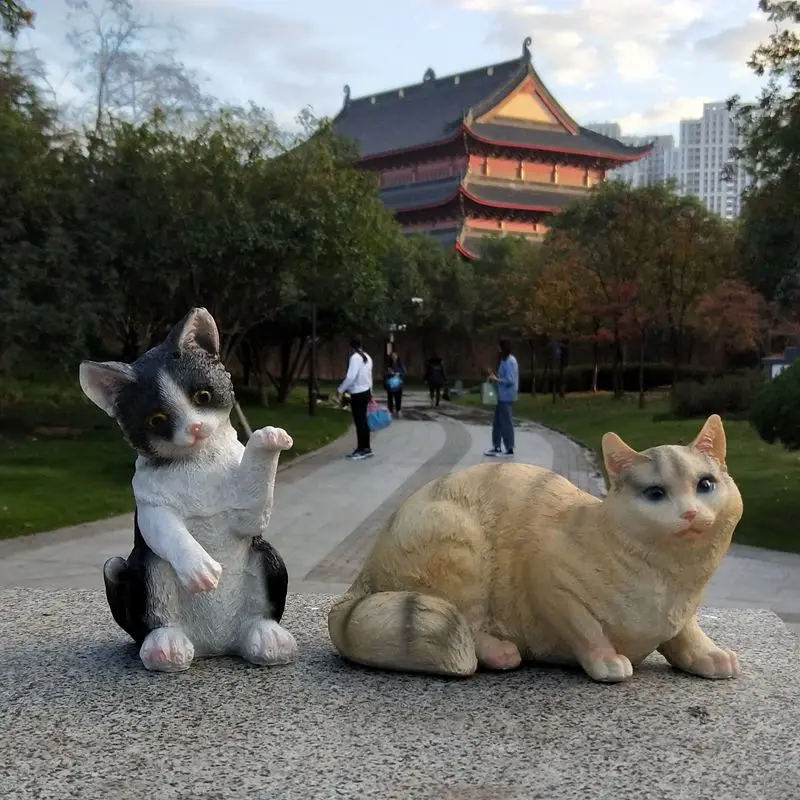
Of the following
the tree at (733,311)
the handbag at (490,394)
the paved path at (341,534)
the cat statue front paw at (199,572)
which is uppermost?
the tree at (733,311)

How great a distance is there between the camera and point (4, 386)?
649 inches

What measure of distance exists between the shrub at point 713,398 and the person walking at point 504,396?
686 centimetres

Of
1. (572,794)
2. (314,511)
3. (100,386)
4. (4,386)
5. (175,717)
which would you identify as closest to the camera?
(572,794)

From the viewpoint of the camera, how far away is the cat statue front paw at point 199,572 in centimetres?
307

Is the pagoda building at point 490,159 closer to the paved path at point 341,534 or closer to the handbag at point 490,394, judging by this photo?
the paved path at point 341,534

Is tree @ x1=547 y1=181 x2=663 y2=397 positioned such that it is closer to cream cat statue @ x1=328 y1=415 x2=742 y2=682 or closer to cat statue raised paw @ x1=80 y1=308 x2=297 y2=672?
cream cat statue @ x1=328 y1=415 x2=742 y2=682

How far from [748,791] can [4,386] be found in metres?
16.2

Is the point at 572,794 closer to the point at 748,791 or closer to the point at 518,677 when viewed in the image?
the point at 748,791

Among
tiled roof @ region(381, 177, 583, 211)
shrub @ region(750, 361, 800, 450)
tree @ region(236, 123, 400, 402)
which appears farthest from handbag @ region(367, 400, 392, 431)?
tiled roof @ region(381, 177, 583, 211)

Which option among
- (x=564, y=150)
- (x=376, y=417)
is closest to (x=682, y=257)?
(x=376, y=417)

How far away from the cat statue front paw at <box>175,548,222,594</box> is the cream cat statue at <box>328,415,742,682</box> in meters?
0.59

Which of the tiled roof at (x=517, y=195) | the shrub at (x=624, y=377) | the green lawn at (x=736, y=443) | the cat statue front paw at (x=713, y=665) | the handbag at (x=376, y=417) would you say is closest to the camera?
the cat statue front paw at (x=713, y=665)

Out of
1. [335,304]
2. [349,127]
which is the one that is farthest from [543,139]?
[335,304]

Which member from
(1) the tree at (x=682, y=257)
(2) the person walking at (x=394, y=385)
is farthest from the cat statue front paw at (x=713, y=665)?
(1) the tree at (x=682, y=257)
